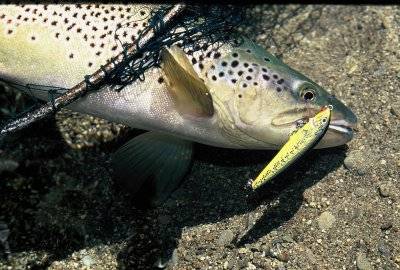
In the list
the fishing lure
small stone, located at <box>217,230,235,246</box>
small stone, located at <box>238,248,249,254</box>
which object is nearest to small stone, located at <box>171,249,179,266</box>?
small stone, located at <box>217,230,235,246</box>

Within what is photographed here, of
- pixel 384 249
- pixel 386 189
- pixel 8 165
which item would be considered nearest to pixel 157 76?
pixel 8 165

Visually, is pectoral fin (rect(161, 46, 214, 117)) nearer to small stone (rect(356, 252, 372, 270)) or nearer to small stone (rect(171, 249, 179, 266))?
small stone (rect(171, 249, 179, 266))

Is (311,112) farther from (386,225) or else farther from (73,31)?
(73,31)

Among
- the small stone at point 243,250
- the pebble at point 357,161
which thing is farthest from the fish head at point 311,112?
the small stone at point 243,250

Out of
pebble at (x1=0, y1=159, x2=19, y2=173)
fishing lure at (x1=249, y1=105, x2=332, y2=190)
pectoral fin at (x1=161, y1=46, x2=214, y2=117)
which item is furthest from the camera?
pebble at (x1=0, y1=159, x2=19, y2=173)

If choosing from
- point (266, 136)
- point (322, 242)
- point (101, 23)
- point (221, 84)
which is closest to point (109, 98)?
point (101, 23)

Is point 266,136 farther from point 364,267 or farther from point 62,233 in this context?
point 62,233
